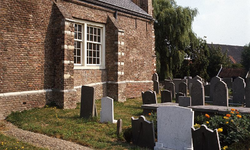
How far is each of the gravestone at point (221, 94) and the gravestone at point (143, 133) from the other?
4.84m

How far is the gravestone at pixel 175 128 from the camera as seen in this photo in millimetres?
5949

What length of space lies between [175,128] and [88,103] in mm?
4395

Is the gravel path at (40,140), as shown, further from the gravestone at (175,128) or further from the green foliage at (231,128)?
the green foliage at (231,128)

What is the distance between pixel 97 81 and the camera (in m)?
14.7

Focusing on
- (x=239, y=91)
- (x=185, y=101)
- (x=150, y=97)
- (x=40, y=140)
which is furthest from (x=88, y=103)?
(x=239, y=91)

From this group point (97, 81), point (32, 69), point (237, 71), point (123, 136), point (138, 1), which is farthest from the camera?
point (237, 71)

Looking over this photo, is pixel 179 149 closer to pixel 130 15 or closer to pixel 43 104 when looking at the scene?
pixel 43 104

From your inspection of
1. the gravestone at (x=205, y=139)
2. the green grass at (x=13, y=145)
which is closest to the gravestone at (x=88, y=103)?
the green grass at (x=13, y=145)

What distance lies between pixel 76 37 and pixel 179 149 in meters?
9.13

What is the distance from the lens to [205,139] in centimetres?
562

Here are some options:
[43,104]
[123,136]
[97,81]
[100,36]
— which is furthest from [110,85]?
[123,136]

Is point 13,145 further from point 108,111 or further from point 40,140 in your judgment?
point 108,111

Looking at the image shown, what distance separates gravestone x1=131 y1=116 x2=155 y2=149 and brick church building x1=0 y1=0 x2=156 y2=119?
5457mm

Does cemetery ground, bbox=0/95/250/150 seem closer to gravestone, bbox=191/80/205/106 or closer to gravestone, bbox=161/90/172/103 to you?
gravestone, bbox=161/90/172/103
